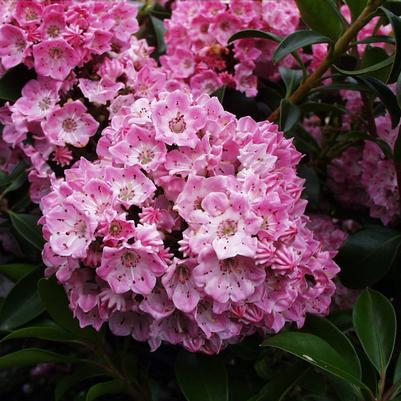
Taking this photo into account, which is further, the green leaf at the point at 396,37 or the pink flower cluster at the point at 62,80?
the pink flower cluster at the point at 62,80

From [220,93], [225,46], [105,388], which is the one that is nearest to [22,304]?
[105,388]

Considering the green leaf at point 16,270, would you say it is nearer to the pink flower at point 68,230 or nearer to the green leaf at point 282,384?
the pink flower at point 68,230

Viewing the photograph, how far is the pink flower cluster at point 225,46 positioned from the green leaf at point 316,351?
1.91 feet

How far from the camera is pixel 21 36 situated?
4.14ft

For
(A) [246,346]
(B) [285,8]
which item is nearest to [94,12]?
(B) [285,8]

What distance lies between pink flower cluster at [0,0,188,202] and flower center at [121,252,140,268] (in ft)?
1.16

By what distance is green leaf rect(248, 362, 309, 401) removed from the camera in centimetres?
114

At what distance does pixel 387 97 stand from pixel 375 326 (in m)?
0.41

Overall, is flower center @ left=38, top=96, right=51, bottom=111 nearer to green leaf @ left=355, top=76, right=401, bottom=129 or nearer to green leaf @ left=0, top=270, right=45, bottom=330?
green leaf @ left=0, top=270, right=45, bottom=330

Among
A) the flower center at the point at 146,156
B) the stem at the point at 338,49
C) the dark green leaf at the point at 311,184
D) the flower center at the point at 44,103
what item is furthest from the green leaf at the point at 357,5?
the flower center at the point at 44,103

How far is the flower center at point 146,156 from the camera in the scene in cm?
106

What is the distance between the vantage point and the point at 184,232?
3.26 feet

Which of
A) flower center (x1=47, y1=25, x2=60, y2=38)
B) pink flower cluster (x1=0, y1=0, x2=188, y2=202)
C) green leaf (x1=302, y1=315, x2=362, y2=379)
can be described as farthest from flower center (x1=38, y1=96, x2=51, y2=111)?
green leaf (x1=302, y1=315, x2=362, y2=379)

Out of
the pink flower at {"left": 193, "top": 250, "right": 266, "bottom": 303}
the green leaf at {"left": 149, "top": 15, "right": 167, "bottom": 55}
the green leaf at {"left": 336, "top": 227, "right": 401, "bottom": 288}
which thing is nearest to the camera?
the pink flower at {"left": 193, "top": 250, "right": 266, "bottom": 303}
